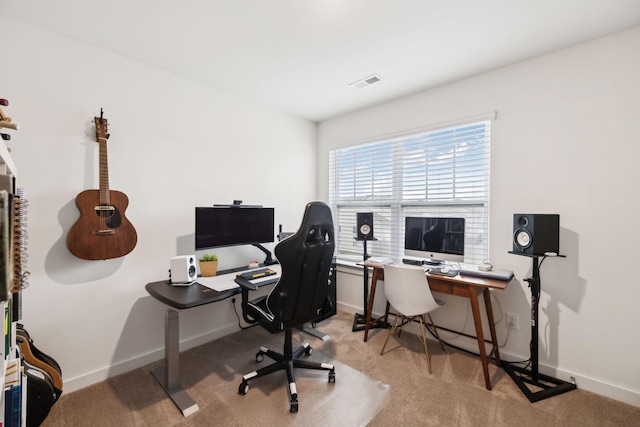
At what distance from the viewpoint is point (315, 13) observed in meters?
1.78

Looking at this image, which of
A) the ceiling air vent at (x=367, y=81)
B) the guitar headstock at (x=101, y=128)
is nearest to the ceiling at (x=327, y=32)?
the ceiling air vent at (x=367, y=81)

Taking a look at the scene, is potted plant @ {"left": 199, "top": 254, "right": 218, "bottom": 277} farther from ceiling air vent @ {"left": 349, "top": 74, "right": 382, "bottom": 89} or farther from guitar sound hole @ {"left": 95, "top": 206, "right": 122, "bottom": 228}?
ceiling air vent @ {"left": 349, "top": 74, "right": 382, "bottom": 89}

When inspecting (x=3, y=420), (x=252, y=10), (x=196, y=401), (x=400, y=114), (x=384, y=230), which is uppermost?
(x=252, y=10)

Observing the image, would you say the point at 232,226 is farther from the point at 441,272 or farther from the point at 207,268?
the point at 441,272

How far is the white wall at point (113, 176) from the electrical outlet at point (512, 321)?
2.57 m

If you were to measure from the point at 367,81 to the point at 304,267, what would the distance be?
191cm

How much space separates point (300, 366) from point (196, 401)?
2.47 ft

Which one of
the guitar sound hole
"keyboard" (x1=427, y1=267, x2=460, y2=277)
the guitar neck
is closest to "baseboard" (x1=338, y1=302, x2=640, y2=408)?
"keyboard" (x1=427, y1=267, x2=460, y2=277)

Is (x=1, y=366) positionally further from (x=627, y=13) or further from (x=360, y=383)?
(x=627, y=13)

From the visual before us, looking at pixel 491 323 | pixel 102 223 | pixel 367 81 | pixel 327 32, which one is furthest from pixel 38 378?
pixel 367 81

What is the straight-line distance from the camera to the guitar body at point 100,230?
1.99m

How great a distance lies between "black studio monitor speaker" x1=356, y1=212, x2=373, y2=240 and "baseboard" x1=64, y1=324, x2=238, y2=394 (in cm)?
179

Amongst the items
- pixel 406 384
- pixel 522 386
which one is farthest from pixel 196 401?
pixel 522 386

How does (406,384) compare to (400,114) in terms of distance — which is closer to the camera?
(406,384)
